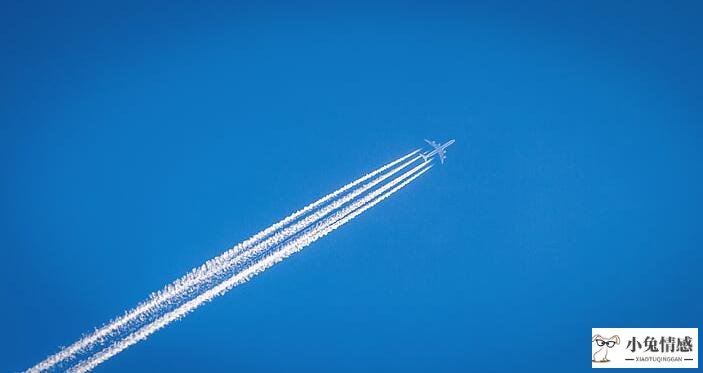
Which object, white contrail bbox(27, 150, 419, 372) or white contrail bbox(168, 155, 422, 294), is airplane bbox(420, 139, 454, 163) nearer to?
white contrail bbox(168, 155, 422, 294)

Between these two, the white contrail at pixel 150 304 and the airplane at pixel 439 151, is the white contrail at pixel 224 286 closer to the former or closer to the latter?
the white contrail at pixel 150 304

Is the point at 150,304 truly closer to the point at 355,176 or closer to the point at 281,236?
the point at 281,236

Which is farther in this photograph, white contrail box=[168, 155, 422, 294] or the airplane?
the airplane

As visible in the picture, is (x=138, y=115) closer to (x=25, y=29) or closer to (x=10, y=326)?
(x=25, y=29)

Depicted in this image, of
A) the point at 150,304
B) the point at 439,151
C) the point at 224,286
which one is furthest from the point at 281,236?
the point at 439,151

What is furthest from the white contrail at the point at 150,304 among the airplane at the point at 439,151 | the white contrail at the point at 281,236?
the airplane at the point at 439,151

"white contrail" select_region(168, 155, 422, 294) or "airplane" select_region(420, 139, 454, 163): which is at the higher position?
"airplane" select_region(420, 139, 454, 163)

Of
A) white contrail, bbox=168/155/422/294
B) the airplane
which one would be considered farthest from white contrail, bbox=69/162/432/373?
the airplane
